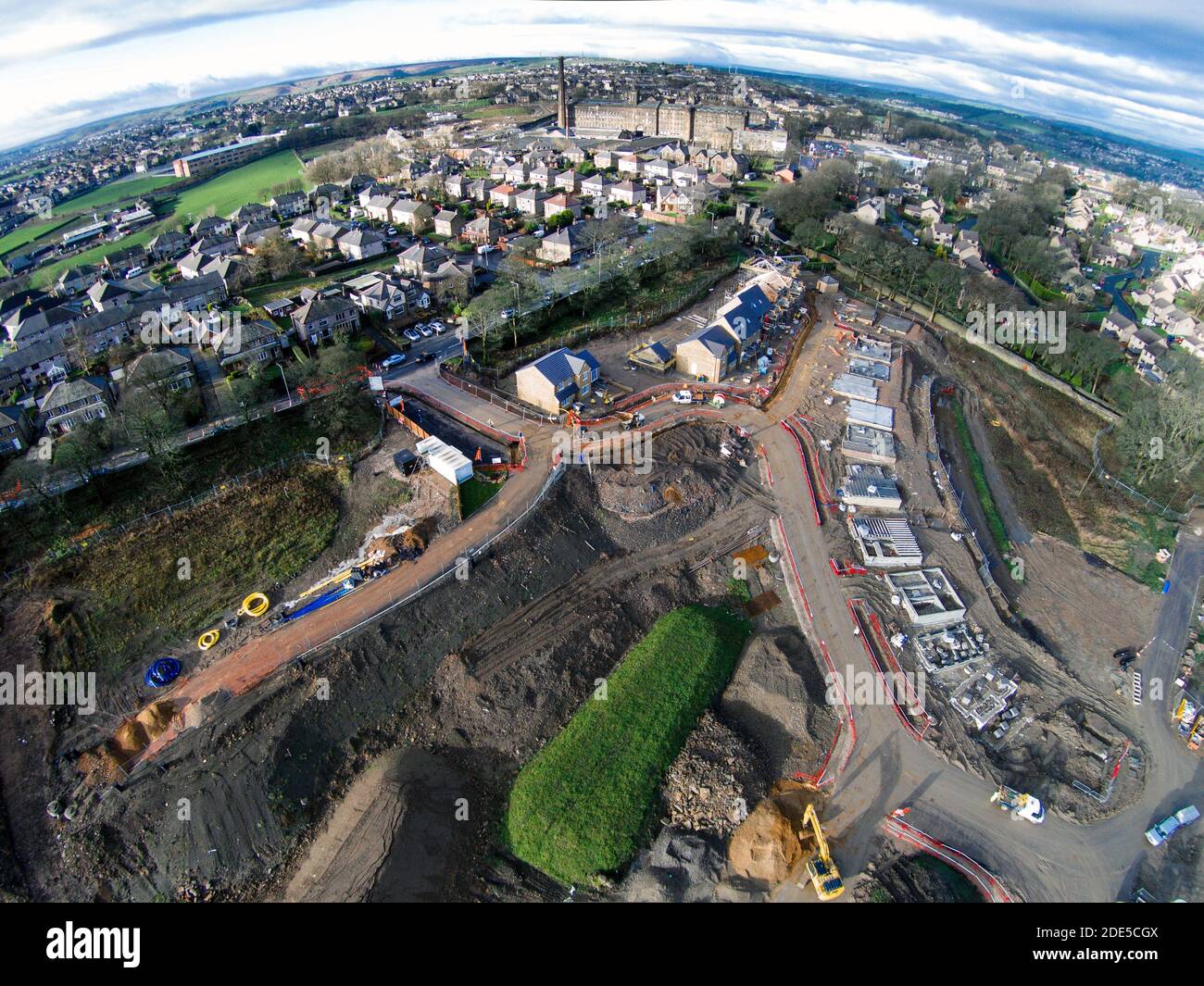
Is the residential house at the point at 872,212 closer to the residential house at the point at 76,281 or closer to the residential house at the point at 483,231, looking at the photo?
the residential house at the point at 483,231

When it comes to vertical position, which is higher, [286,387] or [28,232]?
[28,232]

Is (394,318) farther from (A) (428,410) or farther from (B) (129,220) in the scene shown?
(B) (129,220)

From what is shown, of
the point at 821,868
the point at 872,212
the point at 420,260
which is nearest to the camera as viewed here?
the point at 821,868

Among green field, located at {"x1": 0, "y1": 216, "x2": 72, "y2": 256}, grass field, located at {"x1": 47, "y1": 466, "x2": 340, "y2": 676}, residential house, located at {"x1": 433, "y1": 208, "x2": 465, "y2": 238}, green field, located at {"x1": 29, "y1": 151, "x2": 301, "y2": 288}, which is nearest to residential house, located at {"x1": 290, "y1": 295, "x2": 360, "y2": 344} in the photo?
grass field, located at {"x1": 47, "y1": 466, "x2": 340, "y2": 676}

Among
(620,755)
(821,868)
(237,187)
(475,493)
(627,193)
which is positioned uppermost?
(237,187)

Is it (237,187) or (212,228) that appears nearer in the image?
(212,228)

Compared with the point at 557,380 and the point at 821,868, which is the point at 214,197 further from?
the point at 821,868

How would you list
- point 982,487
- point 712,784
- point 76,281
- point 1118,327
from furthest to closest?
point 1118,327 < point 76,281 < point 982,487 < point 712,784

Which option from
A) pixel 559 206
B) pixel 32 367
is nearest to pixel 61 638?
pixel 32 367
